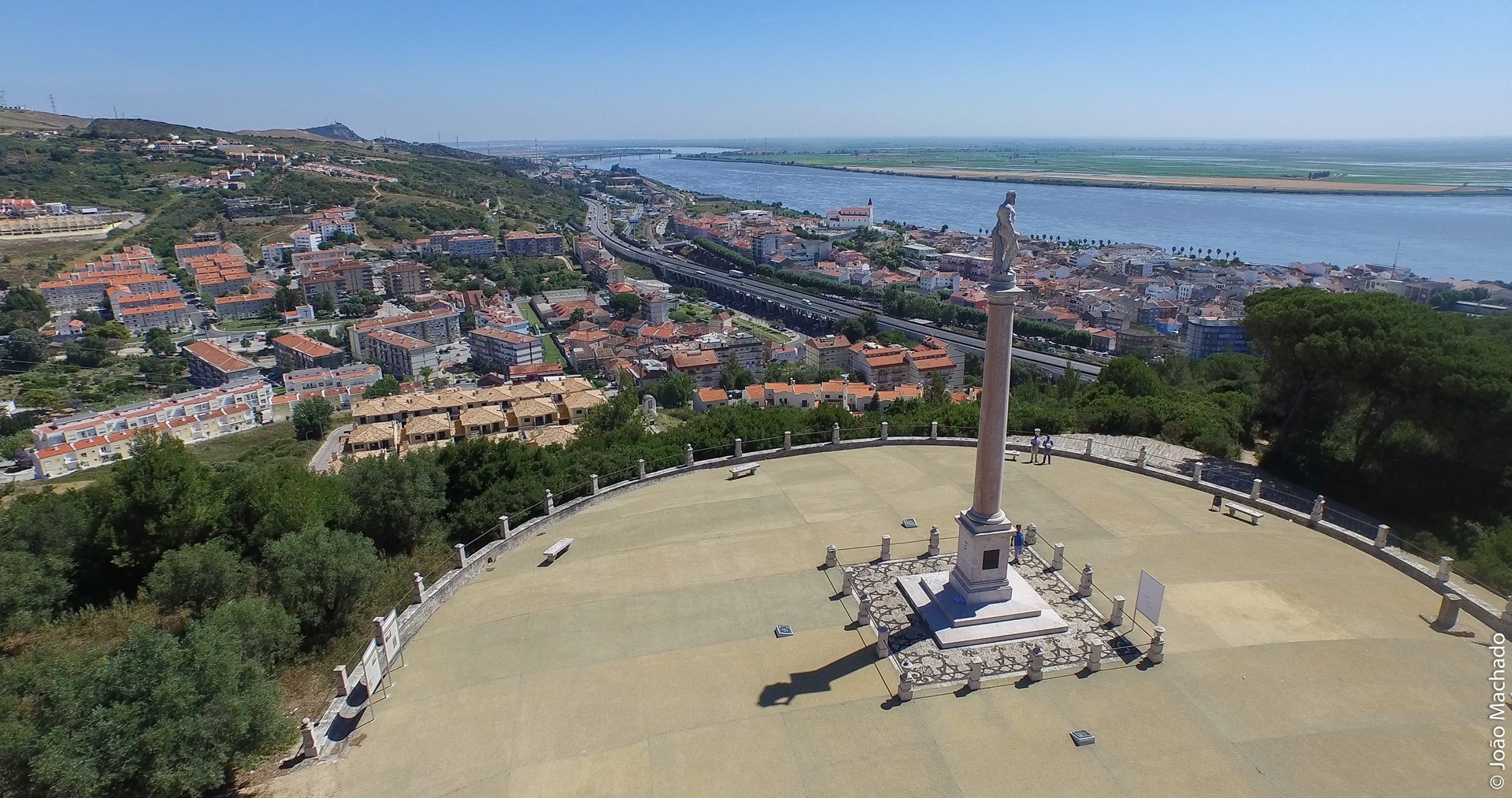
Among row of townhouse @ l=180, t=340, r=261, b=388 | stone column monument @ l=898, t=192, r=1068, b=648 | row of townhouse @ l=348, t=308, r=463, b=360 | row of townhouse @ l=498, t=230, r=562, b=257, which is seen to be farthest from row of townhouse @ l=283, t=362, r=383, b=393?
stone column monument @ l=898, t=192, r=1068, b=648

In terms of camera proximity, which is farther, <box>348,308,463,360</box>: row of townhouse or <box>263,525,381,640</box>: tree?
<box>348,308,463,360</box>: row of townhouse

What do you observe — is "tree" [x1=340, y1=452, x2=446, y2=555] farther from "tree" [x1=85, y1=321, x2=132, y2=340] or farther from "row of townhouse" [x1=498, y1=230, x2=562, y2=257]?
"row of townhouse" [x1=498, y1=230, x2=562, y2=257]

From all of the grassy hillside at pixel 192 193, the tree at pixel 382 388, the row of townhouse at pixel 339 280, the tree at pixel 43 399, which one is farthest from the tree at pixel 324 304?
the tree at pixel 382 388

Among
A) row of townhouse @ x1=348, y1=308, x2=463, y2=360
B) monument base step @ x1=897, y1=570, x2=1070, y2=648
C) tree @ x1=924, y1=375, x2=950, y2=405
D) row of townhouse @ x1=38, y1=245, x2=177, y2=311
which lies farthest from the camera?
row of townhouse @ x1=38, y1=245, x2=177, y2=311

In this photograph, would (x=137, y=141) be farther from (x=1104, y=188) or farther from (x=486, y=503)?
(x=1104, y=188)

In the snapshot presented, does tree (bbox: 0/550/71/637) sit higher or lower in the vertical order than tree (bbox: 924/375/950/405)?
higher

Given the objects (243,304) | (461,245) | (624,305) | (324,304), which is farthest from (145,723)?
(461,245)

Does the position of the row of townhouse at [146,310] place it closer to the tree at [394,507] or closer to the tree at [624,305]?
the tree at [624,305]
